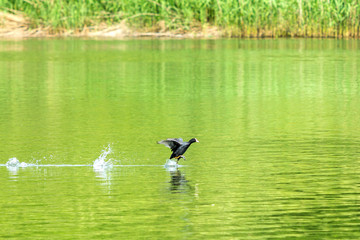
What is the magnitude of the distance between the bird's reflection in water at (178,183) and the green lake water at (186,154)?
0.03 meters

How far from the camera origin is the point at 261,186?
9430 millimetres

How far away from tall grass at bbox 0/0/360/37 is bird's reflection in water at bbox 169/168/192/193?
85.2ft

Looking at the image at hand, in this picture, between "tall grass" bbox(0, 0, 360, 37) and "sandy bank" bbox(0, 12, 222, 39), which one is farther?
"sandy bank" bbox(0, 12, 222, 39)

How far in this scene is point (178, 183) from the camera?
971 cm

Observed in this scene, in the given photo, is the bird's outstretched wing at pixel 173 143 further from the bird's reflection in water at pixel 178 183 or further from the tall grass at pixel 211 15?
the tall grass at pixel 211 15

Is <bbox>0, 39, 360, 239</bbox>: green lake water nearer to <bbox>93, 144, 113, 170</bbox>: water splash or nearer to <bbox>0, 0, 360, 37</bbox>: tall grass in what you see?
<bbox>93, 144, 113, 170</bbox>: water splash

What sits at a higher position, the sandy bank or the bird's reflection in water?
the bird's reflection in water

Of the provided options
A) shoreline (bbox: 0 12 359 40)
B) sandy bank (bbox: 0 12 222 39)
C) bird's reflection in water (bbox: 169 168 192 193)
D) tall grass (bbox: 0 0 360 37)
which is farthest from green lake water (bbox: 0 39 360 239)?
sandy bank (bbox: 0 12 222 39)

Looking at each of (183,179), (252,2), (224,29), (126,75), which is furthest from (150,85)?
(224,29)

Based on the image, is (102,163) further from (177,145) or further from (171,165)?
(177,145)

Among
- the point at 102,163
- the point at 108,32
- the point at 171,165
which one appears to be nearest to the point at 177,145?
the point at 171,165

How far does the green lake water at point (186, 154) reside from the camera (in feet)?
26.0

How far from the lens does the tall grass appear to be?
3594 centimetres

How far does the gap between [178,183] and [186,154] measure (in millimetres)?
1969
